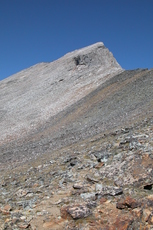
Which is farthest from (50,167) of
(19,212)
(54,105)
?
(54,105)

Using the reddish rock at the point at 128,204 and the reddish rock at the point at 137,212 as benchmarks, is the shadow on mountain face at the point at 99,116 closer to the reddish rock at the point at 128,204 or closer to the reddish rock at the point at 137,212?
the reddish rock at the point at 128,204

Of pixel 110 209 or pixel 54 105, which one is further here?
pixel 54 105

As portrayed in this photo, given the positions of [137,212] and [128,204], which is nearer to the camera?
[137,212]

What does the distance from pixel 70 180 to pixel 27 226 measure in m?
2.28

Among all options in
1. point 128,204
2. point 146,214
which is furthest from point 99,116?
point 146,214

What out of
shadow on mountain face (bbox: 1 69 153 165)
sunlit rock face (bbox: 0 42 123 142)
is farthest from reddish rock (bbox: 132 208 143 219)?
sunlit rock face (bbox: 0 42 123 142)

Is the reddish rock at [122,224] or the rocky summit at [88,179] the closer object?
the reddish rock at [122,224]

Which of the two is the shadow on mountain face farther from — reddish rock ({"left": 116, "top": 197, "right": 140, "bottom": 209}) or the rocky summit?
reddish rock ({"left": 116, "top": 197, "right": 140, "bottom": 209})

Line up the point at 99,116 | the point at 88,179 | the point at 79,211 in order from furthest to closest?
the point at 99,116 → the point at 88,179 → the point at 79,211

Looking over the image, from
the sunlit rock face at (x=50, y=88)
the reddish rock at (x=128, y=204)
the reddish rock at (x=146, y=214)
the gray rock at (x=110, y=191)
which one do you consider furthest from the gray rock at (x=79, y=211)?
the sunlit rock face at (x=50, y=88)

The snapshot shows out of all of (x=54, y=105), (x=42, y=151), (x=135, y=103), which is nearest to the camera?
(x=42, y=151)

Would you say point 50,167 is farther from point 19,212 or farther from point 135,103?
point 135,103

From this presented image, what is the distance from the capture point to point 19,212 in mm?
6262

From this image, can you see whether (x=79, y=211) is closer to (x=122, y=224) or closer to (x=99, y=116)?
(x=122, y=224)
